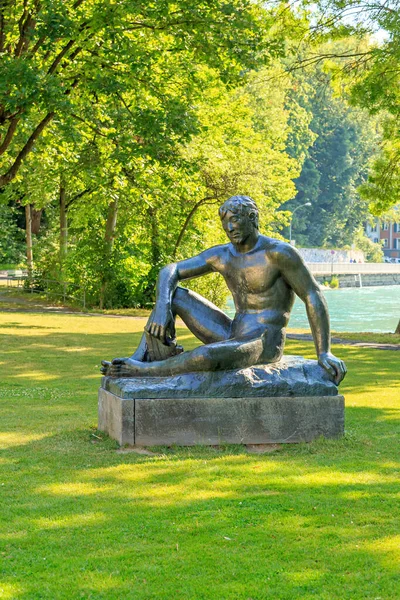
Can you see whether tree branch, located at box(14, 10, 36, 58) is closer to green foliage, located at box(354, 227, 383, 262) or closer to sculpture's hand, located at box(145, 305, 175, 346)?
sculpture's hand, located at box(145, 305, 175, 346)

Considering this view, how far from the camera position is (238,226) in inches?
313

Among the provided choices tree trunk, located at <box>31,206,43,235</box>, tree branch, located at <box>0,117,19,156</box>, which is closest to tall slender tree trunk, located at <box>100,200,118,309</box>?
tree branch, located at <box>0,117,19,156</box>

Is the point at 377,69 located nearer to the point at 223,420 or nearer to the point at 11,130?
the point at 11,130

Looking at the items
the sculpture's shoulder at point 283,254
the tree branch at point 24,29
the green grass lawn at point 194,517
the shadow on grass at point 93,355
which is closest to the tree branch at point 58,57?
the tree branch at point 24,29

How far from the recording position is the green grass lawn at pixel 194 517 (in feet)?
14.7

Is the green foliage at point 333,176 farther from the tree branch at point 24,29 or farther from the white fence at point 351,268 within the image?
the tree branch at point 24,29

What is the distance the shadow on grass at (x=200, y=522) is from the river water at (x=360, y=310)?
24.3 metres

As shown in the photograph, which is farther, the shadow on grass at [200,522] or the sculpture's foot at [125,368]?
the sculpture's foot at [125,368]

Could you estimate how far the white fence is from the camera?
7456 centimetres

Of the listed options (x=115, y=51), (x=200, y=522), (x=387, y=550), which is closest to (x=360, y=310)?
(x=115, y=51)

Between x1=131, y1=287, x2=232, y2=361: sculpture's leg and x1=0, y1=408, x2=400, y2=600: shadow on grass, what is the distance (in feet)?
3.46

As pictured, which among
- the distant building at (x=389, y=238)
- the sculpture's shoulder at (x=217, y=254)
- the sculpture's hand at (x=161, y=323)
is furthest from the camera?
the distant building at (x=389, y=238)

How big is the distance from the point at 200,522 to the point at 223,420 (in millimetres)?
2245

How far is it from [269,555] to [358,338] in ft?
58.2
